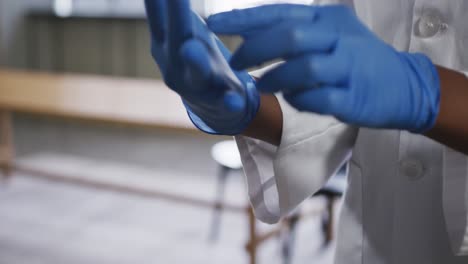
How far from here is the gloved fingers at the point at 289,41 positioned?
0.50 meters

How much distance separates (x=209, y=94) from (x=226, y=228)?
259 cm

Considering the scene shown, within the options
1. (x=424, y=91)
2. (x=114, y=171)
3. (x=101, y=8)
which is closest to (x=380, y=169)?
(x=424, y=91)

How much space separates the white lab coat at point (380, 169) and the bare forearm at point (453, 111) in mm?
153

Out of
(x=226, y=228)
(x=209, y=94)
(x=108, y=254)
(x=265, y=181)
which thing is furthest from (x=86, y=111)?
(x=209, y=94)

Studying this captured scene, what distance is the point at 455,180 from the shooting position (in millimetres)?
682

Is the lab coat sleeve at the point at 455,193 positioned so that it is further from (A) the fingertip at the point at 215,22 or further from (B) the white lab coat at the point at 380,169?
(A) the fingertip at the point at 215,22

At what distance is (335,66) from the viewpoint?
518mm

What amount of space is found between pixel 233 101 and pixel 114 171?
11.8 ft

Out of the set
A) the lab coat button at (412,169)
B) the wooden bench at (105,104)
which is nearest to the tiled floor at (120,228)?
the wooden bench at (105,104)

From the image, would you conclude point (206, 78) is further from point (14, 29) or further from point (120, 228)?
point (14, 29)

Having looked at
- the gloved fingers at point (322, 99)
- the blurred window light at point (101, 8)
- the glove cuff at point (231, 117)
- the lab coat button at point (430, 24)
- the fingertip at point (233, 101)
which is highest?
the lab coat button at point (430, 24)

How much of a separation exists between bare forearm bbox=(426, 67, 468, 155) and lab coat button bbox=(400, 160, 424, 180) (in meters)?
0.17

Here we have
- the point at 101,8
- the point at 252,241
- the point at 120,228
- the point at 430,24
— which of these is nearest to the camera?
the point at 430,24

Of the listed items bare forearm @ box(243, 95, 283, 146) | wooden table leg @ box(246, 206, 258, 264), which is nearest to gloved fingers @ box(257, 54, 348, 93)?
bare forearm @ box(243, 95, 283, 146)
